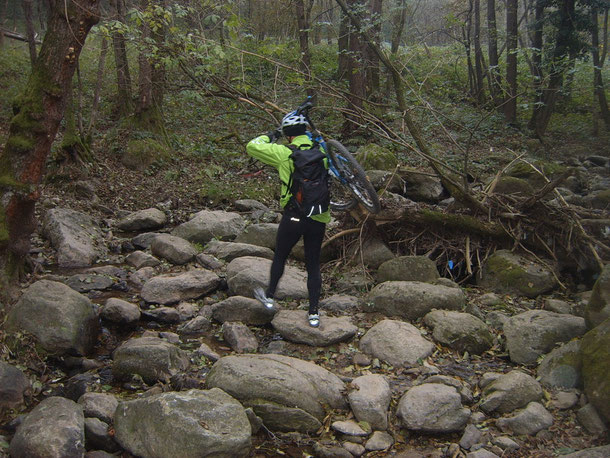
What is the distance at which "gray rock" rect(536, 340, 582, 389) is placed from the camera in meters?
4.85

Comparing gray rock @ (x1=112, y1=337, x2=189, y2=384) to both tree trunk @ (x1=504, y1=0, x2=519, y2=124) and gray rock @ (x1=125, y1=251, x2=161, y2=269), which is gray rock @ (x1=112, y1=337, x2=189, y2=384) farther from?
tree trunk @ (x1=504, y1=0, x2=519, y2=124)

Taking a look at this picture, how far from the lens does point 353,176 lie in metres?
6.72

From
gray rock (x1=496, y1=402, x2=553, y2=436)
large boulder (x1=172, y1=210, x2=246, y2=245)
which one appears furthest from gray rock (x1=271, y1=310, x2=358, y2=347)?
large boulder (x1=172, y1=210, x2=246, y2=245)

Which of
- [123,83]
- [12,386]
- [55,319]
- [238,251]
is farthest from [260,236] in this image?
[123,83]

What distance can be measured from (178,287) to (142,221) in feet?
11.3

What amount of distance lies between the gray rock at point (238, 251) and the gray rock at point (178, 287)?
0.96 m

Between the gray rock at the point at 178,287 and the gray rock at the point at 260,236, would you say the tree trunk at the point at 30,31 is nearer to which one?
the gray rock at the point at 260,236

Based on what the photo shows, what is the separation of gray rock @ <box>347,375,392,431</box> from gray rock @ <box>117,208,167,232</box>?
6.26 metres

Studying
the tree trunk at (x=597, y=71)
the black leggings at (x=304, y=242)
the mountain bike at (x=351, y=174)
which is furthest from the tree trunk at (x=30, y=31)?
the tree trunk at (x=597, y=71)

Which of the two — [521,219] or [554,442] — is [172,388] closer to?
[554,442]

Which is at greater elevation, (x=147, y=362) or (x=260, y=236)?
(x=260, y=236)

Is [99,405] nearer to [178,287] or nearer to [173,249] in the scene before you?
[178,287]

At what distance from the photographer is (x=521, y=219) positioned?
26.2 feet

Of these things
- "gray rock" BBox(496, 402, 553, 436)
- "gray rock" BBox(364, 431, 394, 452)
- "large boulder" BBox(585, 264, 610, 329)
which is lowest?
"gray rock" BBox(364, 431, 394, 452)
